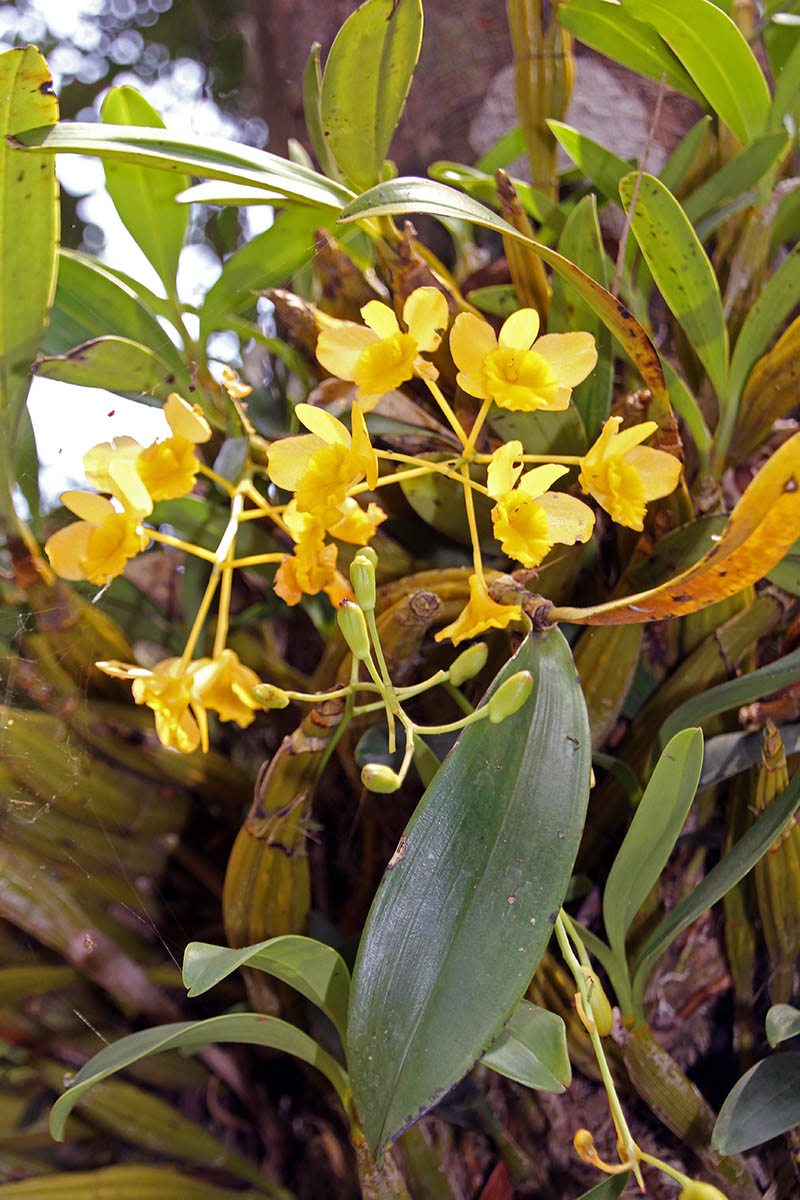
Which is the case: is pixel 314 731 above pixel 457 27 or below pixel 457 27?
below

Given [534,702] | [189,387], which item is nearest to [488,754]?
[534,702]

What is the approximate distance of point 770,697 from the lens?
43 cm

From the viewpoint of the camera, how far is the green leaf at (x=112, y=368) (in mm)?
448

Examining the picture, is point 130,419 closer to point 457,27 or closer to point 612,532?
point 612,532

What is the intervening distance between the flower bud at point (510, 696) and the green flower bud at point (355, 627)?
0.06 m

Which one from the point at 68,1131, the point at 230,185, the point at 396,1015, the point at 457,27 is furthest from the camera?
the point at 457,27

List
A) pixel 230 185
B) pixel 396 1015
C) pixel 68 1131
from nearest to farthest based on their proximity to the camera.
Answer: pixel 396 1015
pixel 230 185
pixel 68 1131

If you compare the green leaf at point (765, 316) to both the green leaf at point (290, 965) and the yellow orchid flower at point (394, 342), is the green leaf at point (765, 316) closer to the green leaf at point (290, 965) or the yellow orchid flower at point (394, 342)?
the yellow orchid flower at point (394, 342)

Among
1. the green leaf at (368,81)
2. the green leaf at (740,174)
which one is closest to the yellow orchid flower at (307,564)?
the green leaf at (368,81)

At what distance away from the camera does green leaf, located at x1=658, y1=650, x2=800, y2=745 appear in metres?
0.39

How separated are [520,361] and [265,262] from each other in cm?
25

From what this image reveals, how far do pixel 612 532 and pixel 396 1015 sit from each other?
0.31 metres

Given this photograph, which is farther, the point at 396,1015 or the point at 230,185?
the point at 230,185

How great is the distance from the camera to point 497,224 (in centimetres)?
34
